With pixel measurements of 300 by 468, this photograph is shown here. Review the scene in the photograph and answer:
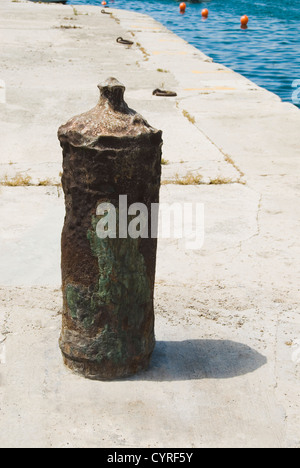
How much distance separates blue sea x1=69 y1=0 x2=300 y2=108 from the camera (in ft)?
60.4

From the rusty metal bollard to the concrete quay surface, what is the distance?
0.63 feet

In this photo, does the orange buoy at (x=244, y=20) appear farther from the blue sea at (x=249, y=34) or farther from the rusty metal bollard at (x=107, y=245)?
the rusty metal bollard at (x=107, y=245)

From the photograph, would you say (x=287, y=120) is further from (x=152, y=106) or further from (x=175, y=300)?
(x=175, y=300)

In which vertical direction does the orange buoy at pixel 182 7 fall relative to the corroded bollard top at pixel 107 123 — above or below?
below

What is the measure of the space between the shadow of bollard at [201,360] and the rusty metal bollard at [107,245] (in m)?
0.14

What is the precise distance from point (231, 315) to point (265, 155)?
3801 millimetres

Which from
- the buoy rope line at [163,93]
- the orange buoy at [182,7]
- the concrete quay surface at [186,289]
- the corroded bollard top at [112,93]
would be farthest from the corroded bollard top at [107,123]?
the orange buoy at [182,7]

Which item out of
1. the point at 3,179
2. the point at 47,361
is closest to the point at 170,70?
the point at 3,179

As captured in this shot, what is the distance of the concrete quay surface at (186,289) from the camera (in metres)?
3.21

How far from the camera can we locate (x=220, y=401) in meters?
3.38

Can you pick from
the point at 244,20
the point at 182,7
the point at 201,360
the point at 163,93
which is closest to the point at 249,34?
the point at 244,20

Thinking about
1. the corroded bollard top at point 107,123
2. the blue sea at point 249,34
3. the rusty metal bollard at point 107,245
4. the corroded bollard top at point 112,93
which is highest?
the corroded bollard top at point 112,93

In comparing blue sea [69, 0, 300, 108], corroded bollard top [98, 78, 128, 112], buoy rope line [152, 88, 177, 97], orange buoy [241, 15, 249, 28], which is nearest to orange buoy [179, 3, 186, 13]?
blue sea [69, 0, 300, 108]

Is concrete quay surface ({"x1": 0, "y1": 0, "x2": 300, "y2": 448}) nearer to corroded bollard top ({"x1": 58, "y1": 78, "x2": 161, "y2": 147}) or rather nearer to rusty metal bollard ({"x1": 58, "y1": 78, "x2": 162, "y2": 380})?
rusty metal bollard ({"x1": 58, "y1": 78, "x2": 162, "y2": 380})
